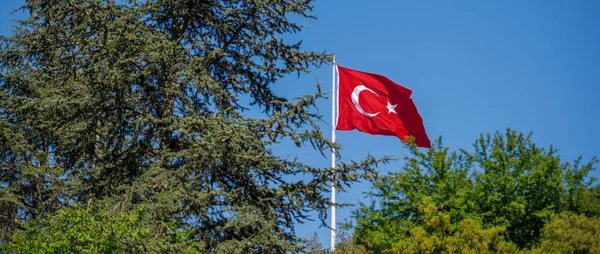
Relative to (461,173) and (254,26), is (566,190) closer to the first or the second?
(461,173)

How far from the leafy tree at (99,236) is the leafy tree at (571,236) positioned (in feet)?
34.2

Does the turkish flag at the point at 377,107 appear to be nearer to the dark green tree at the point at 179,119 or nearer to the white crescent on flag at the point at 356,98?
the white crescent on flag at the point at 356,98

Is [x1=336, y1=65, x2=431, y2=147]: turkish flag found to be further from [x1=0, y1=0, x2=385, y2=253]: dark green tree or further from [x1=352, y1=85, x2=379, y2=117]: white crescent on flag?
[x1=0, y1=0, x2=385, y2=253]: dark green tree

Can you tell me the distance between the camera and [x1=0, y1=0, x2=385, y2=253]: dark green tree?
1664cm

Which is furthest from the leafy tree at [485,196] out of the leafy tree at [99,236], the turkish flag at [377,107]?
the leafy tree at [99,236]

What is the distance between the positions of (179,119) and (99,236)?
4.13 m

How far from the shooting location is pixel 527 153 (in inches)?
1032

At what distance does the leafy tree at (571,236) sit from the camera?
20859 mm

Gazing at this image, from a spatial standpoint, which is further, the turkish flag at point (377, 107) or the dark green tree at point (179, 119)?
the turkish flag at point (377, 107)

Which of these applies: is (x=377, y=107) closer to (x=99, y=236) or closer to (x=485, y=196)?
(x=485, y=196)

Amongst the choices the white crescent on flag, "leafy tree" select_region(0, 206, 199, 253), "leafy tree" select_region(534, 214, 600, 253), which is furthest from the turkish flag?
"leafy tree" select_region(0, 206, 199, 253)

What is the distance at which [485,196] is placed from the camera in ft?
80.5

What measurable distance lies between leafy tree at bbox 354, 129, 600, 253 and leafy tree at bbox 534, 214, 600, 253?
163cm

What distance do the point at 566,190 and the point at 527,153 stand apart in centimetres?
168
